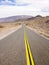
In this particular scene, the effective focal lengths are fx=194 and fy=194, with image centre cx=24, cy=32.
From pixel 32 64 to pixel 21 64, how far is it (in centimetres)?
59

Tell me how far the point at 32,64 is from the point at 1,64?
159 cm

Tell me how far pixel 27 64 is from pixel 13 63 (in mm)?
860

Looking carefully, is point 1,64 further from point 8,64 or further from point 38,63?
point 38,63

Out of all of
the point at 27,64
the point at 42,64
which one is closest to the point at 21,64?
the point at 27,64

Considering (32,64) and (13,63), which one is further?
(13,63)

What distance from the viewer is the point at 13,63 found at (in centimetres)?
937

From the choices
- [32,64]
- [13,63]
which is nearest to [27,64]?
[32,64]

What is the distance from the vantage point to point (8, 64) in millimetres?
9219

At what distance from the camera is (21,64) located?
9055 mm

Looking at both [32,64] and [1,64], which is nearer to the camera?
[32,64]

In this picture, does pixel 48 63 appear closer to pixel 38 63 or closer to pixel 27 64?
pixel 38 63

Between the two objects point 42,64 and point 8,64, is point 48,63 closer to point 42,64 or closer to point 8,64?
point 42,64

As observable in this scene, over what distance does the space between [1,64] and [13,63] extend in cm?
58

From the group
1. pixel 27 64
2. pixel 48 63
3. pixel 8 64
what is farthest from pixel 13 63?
pixel 48 63
